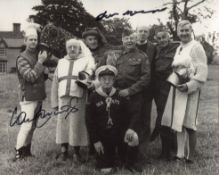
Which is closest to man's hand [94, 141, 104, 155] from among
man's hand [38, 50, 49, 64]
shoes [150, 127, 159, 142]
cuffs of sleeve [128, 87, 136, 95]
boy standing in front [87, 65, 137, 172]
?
boy standing in front [87, 65, 137, 172]

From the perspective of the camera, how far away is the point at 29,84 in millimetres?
5945

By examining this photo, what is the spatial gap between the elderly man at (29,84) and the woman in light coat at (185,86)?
186 cm

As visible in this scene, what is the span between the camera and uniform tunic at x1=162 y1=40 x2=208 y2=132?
219 inches

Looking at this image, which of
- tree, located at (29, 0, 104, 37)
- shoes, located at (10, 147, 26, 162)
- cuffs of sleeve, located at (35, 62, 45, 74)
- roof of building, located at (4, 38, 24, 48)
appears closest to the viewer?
cuffs of sleeve, located at (35, 62, 45, 74)

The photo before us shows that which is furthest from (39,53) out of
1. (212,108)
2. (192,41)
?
(212,108)

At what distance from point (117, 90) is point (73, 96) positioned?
0.69m

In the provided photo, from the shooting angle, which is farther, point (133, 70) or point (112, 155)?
point (133, 70)

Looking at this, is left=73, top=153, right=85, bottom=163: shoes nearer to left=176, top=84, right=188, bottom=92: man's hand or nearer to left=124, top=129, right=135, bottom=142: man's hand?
left=124, top=129, right=135, bottom=142: man's hand

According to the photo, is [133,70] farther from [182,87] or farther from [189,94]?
[189,94]

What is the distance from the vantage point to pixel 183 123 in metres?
5.67

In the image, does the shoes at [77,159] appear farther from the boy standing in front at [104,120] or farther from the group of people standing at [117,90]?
the boy standing in front at [104,120]

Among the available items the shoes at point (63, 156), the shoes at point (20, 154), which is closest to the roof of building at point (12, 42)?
the shoes at point (20, 154)

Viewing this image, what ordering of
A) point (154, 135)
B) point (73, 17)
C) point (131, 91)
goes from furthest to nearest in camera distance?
point (73, 17)
point (154, 135)
point (131, 91)

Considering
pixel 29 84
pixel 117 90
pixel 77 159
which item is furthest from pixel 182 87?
pixel 29 84
